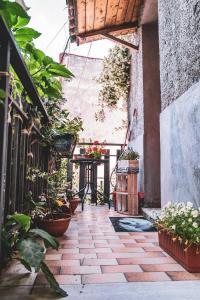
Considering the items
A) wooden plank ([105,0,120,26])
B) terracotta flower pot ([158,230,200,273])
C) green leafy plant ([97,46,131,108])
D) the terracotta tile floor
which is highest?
wooden plank ([105,0,120,26])

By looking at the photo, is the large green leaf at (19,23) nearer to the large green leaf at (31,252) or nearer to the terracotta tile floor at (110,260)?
the large green leaf at (31,252)

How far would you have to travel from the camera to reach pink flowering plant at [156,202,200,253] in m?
1.68

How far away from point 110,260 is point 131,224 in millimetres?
1492

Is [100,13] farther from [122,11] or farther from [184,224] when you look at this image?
[184,224]

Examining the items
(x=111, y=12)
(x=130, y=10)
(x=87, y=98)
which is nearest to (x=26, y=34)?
(x=111, y=12)

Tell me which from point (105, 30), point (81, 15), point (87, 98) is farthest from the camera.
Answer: point (87, 98)

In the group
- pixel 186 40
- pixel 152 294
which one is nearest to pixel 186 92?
pixel 186 40

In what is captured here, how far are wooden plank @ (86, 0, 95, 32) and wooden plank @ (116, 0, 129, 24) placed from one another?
497 mm

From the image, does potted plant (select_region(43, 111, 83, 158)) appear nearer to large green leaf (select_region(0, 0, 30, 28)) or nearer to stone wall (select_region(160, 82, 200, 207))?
stone wall (select_region(160, 82, 200, 207))

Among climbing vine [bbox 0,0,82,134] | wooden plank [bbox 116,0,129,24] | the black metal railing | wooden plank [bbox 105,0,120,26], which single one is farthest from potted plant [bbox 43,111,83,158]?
wooden plank [bbox 116,0,129,24]

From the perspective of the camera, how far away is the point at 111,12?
4930mm

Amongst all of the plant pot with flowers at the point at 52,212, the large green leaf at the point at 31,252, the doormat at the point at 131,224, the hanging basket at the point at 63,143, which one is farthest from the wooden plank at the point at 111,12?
the large green leaf at the point at 31,252

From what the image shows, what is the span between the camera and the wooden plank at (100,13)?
181 inches

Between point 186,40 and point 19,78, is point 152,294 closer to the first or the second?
point 19,78
